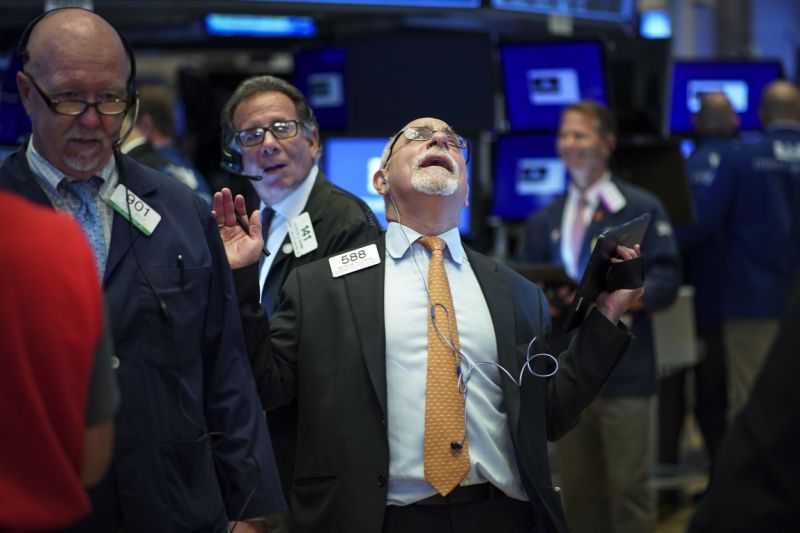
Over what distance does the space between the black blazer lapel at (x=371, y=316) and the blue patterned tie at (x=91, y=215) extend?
680 millimetres

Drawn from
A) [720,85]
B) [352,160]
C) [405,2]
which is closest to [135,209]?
[352,160]

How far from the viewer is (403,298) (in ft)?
9.80

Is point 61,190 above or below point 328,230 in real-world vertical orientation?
above

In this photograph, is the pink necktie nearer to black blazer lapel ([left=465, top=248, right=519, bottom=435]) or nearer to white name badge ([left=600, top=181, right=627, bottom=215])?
white name badge ([left=600, top=181, right=627, bottom=215])

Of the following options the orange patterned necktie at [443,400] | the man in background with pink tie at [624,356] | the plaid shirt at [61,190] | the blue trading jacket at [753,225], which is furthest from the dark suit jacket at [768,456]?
the blue trading jacket at [753,225]

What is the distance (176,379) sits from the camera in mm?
2502

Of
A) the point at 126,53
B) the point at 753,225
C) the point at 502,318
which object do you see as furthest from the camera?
the point at 753,225

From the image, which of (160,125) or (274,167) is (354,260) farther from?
(160,125)

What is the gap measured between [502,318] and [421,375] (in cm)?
26

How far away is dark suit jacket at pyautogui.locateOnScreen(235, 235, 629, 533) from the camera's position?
2818 millimetres

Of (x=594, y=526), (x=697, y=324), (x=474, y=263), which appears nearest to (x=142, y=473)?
(x=474, y=263)

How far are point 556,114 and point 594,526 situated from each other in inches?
83.7

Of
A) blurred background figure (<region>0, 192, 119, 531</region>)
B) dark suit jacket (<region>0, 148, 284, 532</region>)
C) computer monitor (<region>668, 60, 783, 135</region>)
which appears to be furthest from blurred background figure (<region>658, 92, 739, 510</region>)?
blurred background figure (<region>0, 192, 119, 531</region>)

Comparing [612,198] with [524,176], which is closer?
[612,198]
